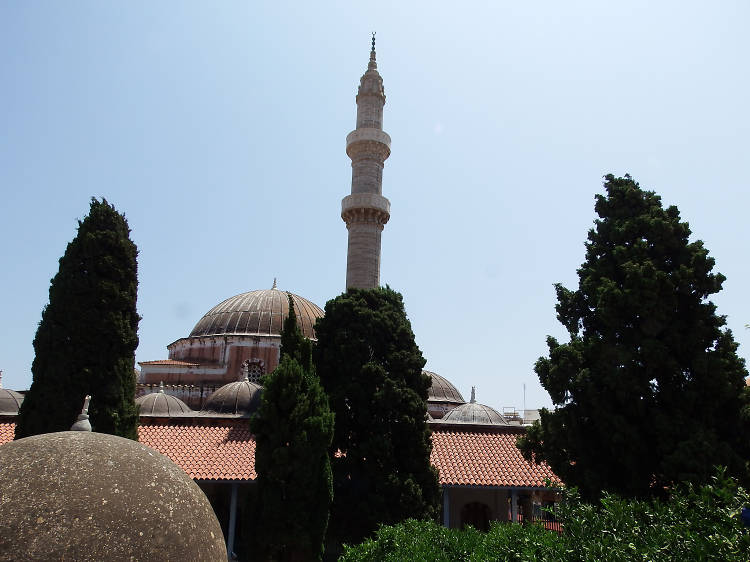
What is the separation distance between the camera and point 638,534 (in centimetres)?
387

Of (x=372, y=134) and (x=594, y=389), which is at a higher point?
(x=372, y=134)

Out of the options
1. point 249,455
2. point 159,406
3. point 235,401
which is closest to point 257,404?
point 235,401

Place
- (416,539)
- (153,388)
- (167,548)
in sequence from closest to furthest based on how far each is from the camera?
1. (167,548)
2. (416,539)
3. (153,388)

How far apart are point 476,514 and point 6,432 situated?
1184 cm

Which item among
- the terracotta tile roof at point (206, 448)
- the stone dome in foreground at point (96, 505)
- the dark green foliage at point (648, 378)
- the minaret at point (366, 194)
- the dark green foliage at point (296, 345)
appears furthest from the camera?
the minaret at point (366, 194)

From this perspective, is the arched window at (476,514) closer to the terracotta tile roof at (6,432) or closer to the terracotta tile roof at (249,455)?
the terracotta tile roof at (249,455)

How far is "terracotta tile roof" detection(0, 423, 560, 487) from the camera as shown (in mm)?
13117

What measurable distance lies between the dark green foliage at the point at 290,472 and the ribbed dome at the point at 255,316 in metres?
13.5

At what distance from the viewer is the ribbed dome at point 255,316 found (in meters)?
25.6

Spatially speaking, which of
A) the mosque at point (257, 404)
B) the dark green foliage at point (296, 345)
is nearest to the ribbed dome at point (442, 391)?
the mosque at point (257, 404)

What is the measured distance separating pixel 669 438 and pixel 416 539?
4.79 m

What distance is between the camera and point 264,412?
37.0 feet

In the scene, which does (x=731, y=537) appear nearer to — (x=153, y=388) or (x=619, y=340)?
(x=619, y=340)

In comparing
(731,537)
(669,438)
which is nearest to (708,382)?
(669,438)
